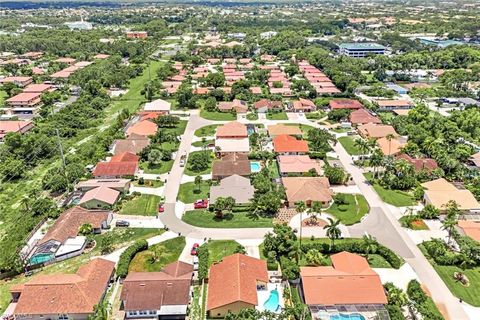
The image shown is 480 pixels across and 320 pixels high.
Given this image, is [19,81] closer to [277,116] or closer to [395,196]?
[277,116]

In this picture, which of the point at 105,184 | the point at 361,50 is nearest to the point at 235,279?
the point at 105,184

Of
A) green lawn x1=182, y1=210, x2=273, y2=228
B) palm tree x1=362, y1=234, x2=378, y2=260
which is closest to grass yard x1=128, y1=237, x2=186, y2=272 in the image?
green lawn x1=182, y1=210, x2=273, y2=228

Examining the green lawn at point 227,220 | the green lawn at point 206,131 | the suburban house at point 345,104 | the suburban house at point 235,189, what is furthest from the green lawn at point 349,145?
the green lawn at point 227,220

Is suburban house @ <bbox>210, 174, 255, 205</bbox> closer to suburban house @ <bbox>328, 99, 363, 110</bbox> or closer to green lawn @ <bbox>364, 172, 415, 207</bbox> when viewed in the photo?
green lawn @ <bbox>364, 172, 415, 207</bbox>

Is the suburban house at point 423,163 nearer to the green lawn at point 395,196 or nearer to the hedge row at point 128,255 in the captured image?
the green lawn at point 395,196

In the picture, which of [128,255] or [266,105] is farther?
[266,105]

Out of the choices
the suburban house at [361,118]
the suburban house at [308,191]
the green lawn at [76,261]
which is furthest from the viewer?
the suburban house at [361,118]

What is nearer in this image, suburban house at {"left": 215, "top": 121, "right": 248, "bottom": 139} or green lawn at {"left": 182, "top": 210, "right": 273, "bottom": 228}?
green lawn at {"left": 182, "top": 210, "right": 273, "bottom": 228}
